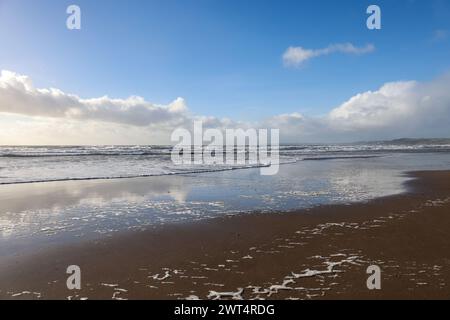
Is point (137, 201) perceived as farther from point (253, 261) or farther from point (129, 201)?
point (253, 261)

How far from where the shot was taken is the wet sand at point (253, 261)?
4.71 metres

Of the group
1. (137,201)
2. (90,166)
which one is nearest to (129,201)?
(137,201)

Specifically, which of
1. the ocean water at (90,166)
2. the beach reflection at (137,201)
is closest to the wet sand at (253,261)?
the beach reflection at (137,201)

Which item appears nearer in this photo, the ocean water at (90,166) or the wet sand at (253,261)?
the wet sand at (253,261)

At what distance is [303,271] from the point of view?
5375 millimetres

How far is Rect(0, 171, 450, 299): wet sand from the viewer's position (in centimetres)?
471

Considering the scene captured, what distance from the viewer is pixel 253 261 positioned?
5809 millimetres

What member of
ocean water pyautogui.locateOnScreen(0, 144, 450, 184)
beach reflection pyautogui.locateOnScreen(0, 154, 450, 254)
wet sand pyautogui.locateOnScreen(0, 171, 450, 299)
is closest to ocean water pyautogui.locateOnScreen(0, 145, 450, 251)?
beach reflection pyautogui.locateOnScreen(0, 154, 450, 254)

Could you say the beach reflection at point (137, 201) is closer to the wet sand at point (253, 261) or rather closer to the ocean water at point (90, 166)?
the wet sand at point (253, 261)

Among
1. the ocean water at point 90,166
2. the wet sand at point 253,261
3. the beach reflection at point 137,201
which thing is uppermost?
→ the ocean water at point 90,166

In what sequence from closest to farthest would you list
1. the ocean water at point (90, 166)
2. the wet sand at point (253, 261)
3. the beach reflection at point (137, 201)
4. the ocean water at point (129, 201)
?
1. the wet sand at point (253, 261)
2. the ocean water at point (129, 201)
3. the beach reflection at point (137, 201)
4. the ocean water at point (90, 166)

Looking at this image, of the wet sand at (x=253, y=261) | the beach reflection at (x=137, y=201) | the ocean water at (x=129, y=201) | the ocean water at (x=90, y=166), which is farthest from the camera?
the ocean water at (x=90, y=166)

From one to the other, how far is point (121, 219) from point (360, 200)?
7.86 metres

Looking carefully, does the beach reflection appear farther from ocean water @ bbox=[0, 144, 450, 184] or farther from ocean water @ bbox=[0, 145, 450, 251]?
ocean water @ bbox=[0, 144, 450, 184]
